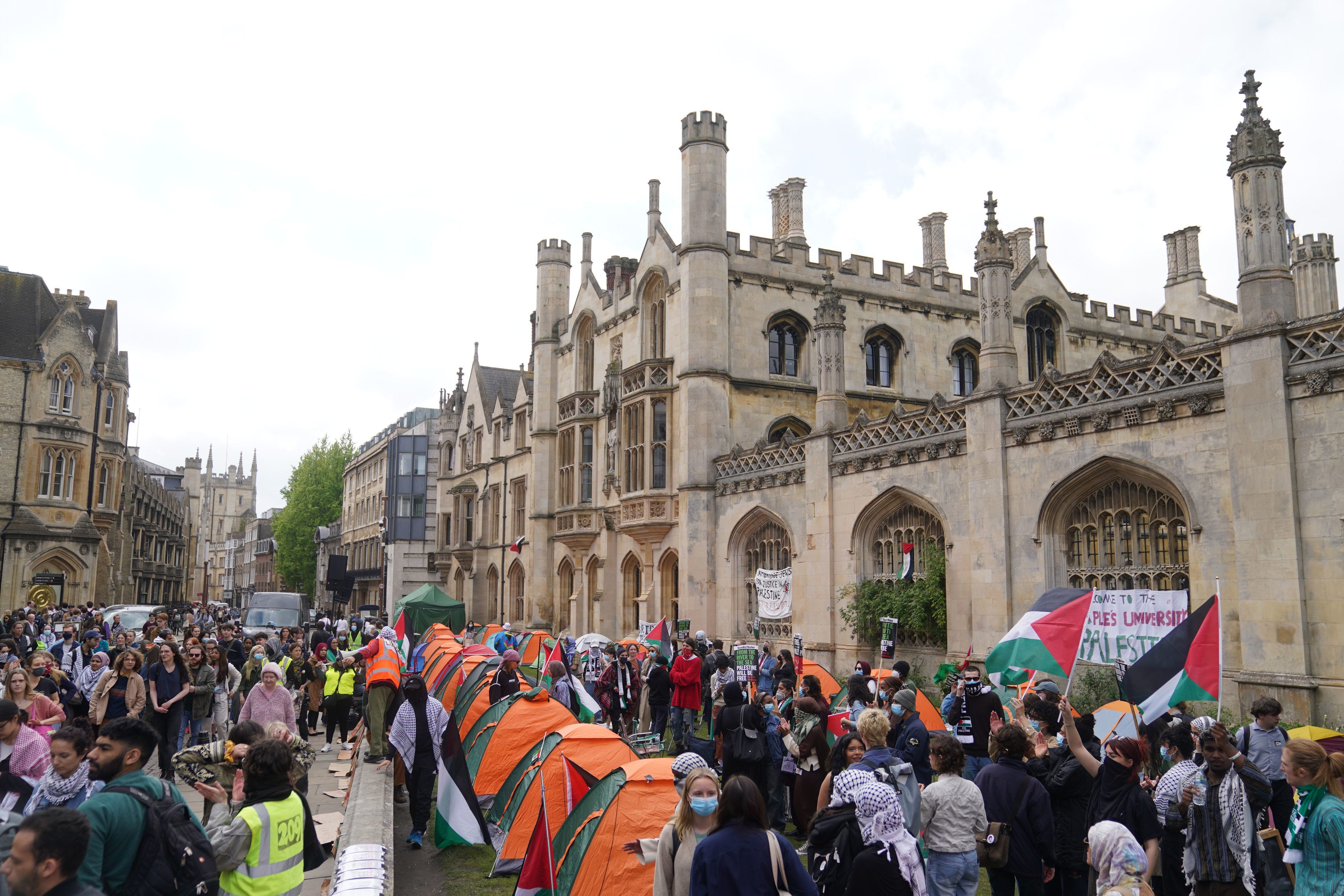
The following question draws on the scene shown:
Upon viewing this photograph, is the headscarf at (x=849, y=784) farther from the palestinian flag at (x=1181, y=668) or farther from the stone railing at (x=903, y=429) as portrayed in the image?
the stone railing at (x=903, y=429)

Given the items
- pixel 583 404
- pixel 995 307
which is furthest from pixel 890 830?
pixel 583 404

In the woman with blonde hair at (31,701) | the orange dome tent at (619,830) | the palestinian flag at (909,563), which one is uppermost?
the palestinian flag at (909,563)

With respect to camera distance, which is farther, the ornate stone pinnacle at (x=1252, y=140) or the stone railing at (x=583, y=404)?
the stone railing at (x=583, y=404)

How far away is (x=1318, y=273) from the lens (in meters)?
25.2

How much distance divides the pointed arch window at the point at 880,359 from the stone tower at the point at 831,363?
684cm

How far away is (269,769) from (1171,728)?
5.88m

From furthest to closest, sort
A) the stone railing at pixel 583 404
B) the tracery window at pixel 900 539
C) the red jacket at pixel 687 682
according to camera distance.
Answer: the stone railing at pixel 583 404
the tracery window at pixel 900 539
the red jacket at pixel 687 682

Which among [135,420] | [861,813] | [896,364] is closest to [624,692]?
[861,813]

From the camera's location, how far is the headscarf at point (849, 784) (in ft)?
17.2

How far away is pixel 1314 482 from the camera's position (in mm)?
12031

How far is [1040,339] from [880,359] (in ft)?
17.1

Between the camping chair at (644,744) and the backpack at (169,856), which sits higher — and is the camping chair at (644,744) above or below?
below

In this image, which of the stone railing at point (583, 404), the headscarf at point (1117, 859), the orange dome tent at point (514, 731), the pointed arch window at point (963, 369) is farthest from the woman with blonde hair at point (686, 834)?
the stone railing at point (583, 404)

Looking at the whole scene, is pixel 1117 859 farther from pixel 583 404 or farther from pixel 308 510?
pixel 308 510
